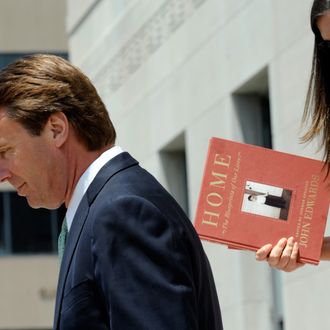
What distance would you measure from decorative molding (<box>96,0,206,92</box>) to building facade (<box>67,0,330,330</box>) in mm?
13

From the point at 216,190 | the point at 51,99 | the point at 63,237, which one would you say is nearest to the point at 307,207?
the point at 216,190

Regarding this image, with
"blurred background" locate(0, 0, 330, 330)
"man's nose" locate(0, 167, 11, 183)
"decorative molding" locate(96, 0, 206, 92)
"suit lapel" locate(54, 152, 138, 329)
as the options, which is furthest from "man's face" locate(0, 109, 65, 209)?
"decorative molding" locate(96, 0, 206, 92)

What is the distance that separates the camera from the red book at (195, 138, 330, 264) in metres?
4.80

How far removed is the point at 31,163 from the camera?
3.51 m

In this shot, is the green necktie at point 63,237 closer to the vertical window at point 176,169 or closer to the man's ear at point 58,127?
the man's ear at point 58,127

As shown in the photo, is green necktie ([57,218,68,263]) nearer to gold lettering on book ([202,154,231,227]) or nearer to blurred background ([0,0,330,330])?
gold lettering on book ([202,154,231,227])

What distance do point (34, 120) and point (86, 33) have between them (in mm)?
14655

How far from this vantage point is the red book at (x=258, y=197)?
4.80 meters

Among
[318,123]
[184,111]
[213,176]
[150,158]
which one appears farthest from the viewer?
[150,158]

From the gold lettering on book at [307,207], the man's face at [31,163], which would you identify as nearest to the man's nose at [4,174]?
the man's face at [31,163]

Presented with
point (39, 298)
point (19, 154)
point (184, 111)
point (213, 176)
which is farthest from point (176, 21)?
point (39, 298)

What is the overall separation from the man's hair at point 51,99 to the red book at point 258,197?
1.38 m

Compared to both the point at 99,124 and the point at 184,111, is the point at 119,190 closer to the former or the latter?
the point at 99,124

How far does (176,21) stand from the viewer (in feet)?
47.0
